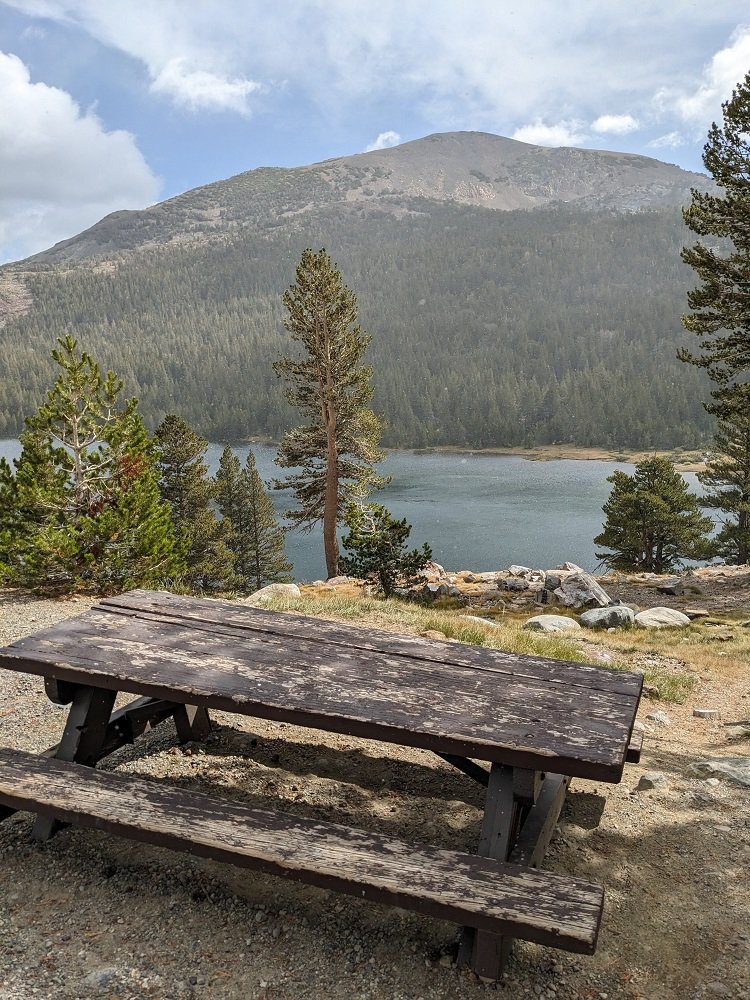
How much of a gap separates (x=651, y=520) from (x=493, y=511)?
3746cm

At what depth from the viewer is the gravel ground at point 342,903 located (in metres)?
3.26

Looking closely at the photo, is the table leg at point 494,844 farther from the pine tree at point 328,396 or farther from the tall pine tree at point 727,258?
the pine tree at point 328,396

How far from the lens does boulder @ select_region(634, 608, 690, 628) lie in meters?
15.4

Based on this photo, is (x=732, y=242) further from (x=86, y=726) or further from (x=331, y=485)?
(x=86, y=726)

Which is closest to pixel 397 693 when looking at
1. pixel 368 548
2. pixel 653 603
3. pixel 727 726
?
pixel 727 726

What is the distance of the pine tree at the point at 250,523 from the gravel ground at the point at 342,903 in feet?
137

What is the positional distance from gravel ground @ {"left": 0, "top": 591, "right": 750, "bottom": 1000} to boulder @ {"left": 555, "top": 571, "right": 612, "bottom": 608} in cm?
1456

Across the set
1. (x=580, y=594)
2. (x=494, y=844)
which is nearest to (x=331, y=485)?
(x=580, y=594)

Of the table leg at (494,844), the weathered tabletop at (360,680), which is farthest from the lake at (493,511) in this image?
the table leg at (494,844)

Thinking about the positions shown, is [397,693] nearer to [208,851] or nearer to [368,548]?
[208,851]

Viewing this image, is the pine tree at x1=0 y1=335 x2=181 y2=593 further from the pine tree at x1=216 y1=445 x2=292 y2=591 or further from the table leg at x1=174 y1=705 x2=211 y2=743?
the pine tree at x1=216 y1=445 x2=292 y2=591

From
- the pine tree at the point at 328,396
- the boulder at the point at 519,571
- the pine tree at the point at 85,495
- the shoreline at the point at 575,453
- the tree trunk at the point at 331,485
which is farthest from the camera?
the shoreline at the point at 575,453

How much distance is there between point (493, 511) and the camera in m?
70.6

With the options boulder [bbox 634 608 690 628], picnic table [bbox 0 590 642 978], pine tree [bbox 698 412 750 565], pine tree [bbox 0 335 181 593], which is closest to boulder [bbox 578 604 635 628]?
boulder [bbox 634 608 690 628]
